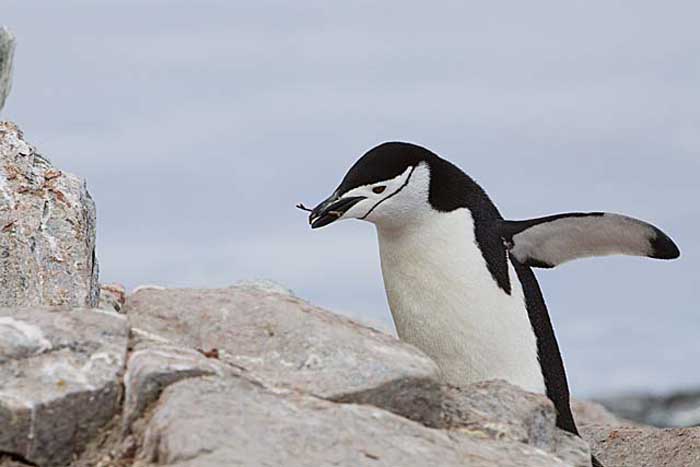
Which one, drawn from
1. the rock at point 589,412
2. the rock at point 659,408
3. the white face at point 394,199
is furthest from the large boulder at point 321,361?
the rock at point 659,408

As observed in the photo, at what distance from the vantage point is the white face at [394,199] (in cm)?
553

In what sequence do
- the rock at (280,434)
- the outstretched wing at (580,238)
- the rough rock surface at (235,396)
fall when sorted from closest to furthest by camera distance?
1. the rock at (280,434)
2. the rough rock surface at (235,396)
3. the outstretched wing at (580,238)

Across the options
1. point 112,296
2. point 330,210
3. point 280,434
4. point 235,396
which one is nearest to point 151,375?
point 235,396

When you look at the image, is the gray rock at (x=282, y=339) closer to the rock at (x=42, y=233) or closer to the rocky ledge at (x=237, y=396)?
the rocky ledge at (x=237, y=396)

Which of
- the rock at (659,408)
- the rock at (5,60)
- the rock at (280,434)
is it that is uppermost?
the rock at (5,60)

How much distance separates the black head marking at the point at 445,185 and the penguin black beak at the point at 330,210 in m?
0.05

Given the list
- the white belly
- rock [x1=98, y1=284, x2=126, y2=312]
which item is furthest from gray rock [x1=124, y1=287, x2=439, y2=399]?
the white belly

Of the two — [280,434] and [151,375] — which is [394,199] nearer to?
[151,375]

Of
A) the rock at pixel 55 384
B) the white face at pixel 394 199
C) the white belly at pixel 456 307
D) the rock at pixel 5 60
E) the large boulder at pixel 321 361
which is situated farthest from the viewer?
the rock at pixel 5 60

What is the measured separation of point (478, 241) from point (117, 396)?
2.43 meters

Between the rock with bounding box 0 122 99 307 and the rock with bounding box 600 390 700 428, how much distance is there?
9.68 meters

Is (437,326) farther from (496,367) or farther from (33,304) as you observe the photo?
(33,304)

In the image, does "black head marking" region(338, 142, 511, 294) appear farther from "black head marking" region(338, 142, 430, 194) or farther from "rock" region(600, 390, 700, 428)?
"rock" region(600, 390, 700, 428)

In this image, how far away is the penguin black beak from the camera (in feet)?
17.8
